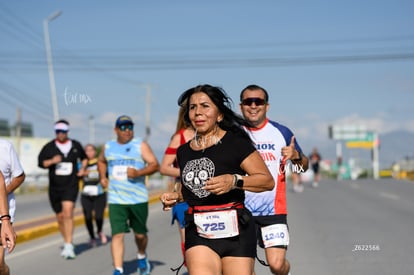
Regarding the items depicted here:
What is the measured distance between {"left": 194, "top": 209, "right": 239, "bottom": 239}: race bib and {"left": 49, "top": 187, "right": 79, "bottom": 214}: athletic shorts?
22.5ft

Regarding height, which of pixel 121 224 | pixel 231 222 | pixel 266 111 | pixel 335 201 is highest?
pixel 266 111

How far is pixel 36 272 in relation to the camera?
973cm

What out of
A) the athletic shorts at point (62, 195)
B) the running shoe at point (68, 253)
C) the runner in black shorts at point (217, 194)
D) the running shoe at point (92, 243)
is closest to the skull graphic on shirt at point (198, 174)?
the runner in black shorts at point (217, 194)

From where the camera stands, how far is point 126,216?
9.38 metres

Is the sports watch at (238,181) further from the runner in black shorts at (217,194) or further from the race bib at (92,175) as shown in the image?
the race bib at (92,175)

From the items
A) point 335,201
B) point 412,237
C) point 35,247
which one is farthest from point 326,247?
point 335,201

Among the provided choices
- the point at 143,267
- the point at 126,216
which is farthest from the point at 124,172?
the point at 143,267

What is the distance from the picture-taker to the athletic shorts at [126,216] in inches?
364

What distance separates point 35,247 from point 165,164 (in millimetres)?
5360

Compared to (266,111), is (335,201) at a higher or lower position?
lower

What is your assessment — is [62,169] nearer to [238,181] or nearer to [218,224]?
[218,224]

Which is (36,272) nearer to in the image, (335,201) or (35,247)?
(35,247)

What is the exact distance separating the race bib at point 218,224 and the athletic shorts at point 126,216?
4196 mm

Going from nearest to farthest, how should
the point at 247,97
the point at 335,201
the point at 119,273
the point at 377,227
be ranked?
the point at 247,97
the point at 119,273
the point at 377,227
the point at 335,201
